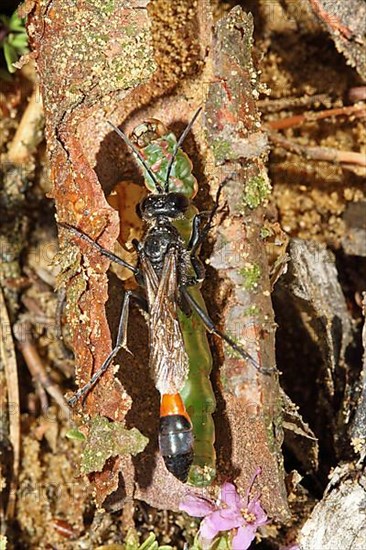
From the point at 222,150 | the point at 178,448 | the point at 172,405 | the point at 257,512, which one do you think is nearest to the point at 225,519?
the point at 257,512

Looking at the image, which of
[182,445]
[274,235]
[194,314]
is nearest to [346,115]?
[274,235]

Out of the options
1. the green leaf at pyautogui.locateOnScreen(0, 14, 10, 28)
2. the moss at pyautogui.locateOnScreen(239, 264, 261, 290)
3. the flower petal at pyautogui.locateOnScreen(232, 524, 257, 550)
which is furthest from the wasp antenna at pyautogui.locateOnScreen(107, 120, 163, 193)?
the flower petal at pyautogui.locateOnScreen(232, 524, 257, 550)

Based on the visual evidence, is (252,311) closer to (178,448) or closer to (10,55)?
(178,448)

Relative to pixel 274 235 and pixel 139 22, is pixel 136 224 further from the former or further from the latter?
pixel 139 22

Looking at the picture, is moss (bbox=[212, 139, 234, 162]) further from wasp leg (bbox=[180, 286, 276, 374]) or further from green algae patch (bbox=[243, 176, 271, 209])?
wasp leg (bbox=[180, 286, 276, 374])

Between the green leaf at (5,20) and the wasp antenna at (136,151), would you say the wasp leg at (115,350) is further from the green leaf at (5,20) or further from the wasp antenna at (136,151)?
the green leaf at (5,20)

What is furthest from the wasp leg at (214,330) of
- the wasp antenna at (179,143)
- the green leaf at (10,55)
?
the green leaf at (10,55)
